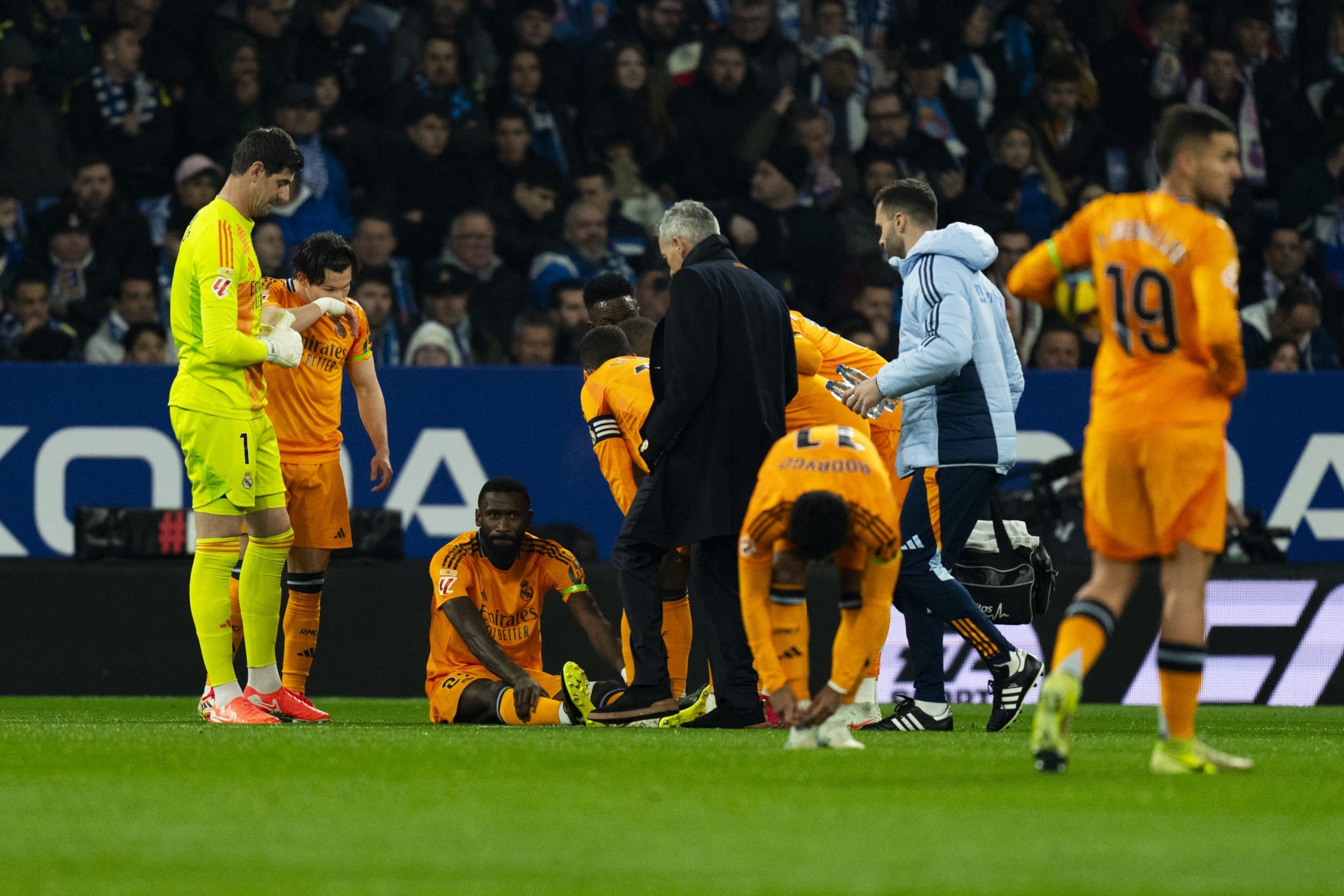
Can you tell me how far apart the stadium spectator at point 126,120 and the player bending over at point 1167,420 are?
8.90 m

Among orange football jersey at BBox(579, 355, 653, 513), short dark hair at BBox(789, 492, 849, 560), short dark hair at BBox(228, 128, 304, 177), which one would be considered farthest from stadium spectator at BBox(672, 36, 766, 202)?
short dark hair at BBox(789, 492, 849, 560)

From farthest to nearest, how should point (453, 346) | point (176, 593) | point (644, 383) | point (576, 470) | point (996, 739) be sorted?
point (453, 346), point (576, 470), point (176, 593), point (644, 383), point (996, 739)

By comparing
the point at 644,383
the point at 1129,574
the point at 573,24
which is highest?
the point at 573,24

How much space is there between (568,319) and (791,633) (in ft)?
20.4

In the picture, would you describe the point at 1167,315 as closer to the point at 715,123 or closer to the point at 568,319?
the point at 568,319

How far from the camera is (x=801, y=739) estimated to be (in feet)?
20.4

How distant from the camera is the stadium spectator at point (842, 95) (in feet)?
47.4

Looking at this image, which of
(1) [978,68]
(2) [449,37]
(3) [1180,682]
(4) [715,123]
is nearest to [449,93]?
(2) [449,37]

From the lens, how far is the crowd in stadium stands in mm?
12484

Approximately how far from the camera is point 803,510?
6094 mm

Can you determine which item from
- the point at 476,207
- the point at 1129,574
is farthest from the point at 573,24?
the point at 1129,574

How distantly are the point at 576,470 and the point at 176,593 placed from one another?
234 centimetres

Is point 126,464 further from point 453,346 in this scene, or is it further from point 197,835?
point 197,835

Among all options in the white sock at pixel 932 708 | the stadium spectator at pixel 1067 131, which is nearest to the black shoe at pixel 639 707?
the white sock at pixel 932 708
